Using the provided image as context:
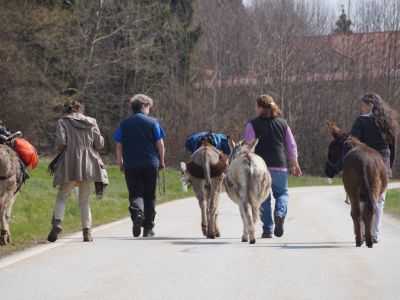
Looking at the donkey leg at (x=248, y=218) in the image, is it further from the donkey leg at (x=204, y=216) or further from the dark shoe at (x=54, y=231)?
the dark shoe at (x=54, y=231)

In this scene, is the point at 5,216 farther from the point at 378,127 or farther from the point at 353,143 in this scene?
the point at 378,127

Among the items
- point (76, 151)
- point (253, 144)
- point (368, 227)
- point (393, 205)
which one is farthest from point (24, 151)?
point (393, 205)

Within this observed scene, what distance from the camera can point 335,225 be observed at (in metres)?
16.0

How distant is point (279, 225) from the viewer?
1305 cm

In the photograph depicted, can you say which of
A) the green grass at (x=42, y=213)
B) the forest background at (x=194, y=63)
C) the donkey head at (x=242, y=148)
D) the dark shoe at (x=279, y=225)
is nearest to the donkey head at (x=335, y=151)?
the dark shoe at (x=279, y=225)

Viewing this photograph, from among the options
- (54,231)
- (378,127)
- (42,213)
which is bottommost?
(42,213)

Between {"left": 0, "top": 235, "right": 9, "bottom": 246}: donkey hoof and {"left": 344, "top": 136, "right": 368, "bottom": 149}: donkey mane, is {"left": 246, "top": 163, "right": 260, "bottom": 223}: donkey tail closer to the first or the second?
{"left": 344, "top": 136, "right": 368, "bottom": 149}: donkey mane

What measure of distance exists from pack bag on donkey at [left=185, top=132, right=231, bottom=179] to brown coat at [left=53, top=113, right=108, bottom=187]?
4.86 ft

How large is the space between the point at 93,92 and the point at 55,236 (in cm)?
3858

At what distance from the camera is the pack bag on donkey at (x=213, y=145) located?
13539 mm

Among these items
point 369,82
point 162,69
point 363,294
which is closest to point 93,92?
point 162,69

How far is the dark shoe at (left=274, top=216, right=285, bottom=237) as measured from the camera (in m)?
13.0

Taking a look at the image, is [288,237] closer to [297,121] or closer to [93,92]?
[93,92]

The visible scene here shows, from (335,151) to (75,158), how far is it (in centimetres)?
341
